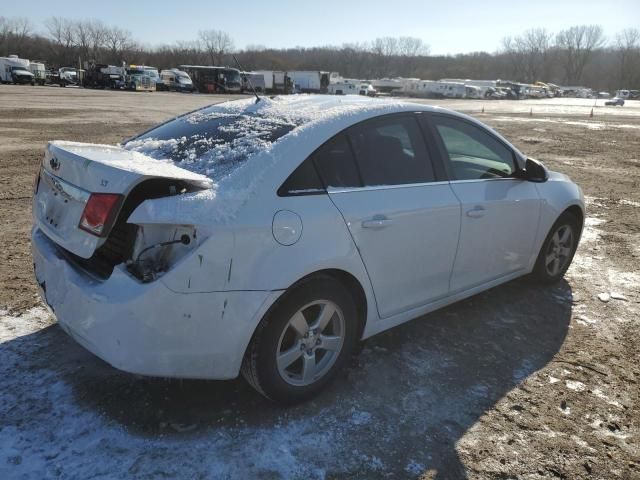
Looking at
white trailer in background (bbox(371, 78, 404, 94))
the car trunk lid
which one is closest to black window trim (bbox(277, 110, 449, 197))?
the car trunk lid

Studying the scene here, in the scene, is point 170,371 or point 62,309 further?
point 62,309

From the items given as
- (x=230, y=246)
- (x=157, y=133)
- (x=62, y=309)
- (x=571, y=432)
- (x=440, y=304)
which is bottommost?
(x=571, y=432)

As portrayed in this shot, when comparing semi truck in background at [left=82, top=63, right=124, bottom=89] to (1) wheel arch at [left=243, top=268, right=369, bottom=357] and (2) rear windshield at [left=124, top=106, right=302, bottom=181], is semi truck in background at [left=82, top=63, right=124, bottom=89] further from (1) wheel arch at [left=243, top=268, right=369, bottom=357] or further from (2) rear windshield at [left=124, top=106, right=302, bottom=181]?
(1) wheel arch at [left=243, top=268, right=369, bottom=357]

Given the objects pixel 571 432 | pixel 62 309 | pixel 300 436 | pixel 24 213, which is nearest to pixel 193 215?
pixel 62 309

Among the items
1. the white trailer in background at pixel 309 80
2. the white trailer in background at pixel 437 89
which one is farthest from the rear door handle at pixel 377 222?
the white trailer in background at pixel 437 89

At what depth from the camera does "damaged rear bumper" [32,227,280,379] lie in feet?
7.57

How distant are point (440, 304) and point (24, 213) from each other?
17.2ft

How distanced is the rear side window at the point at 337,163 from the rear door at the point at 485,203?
0.85 meters

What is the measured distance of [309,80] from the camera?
6325cm

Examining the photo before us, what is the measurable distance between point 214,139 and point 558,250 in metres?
3.30

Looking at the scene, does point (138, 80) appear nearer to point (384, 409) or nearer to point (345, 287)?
point (345, 287)

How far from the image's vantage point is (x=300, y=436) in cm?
267

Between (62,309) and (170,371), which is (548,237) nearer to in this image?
(170,371)

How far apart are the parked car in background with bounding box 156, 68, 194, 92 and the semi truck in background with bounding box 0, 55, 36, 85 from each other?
512 inches
